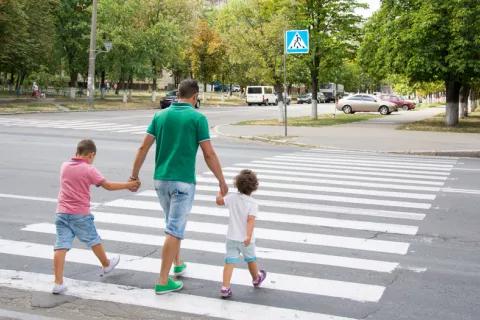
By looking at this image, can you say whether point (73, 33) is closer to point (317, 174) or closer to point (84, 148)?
point (317, 174)

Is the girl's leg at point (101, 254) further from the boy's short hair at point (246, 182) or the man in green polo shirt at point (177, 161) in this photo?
the boy's short hair at point (246, 182)

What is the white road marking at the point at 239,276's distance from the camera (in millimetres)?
5117

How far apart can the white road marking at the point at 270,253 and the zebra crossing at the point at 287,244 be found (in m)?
0.01

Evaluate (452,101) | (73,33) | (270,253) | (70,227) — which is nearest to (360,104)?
(452,101)

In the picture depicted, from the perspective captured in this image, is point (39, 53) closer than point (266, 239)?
No

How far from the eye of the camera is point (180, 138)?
4902mm

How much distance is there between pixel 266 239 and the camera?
6.90 meters

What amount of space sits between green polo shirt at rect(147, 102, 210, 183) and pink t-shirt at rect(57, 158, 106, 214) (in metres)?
0.62

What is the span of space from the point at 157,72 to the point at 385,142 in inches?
1462

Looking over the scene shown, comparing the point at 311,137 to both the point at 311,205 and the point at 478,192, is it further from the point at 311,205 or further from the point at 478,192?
the point at 311,205

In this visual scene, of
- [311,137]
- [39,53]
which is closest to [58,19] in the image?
[39,53]

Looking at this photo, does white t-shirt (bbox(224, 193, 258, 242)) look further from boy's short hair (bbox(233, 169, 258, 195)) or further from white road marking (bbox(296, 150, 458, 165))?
white road marking (bbox(296, 150, 458, 165))

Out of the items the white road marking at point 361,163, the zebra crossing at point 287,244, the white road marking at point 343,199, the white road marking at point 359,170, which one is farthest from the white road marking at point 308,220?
the white road marking at point 361,163

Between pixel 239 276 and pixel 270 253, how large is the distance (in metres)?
0.81
